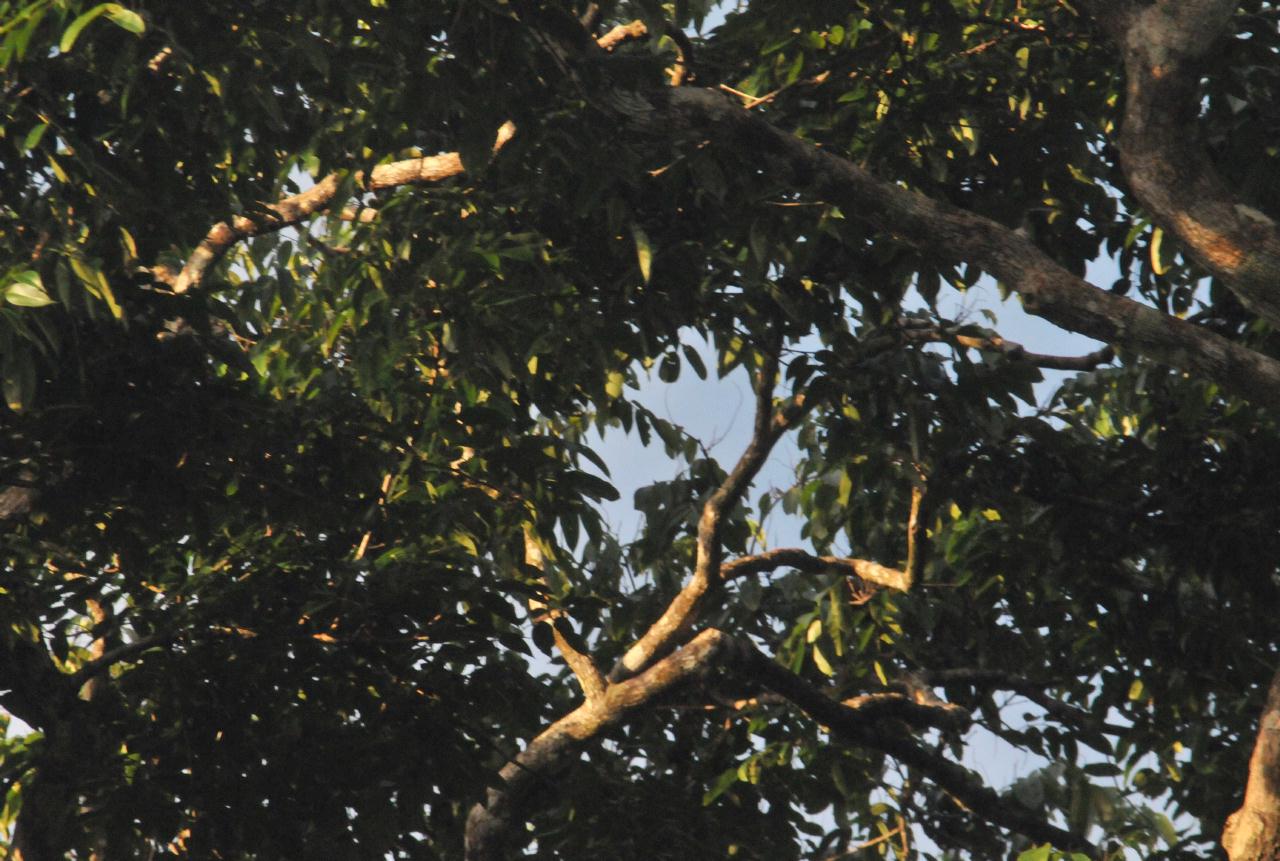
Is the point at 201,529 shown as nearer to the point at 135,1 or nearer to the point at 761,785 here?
the point at 135,1

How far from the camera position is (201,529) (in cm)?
496

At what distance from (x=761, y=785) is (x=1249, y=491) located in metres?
2.22

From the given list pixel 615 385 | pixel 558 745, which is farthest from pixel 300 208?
pixel 558 745

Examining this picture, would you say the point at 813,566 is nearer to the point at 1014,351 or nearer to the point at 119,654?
the point at 1014,351

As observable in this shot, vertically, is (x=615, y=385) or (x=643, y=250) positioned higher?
(x=615, y=385)

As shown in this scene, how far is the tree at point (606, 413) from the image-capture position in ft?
14.7

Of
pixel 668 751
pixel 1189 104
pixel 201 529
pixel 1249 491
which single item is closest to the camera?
pixel 1189 104

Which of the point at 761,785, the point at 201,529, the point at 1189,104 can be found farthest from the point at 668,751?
the point at 1189,104

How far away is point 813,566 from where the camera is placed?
6.48m

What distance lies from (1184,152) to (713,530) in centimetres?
267

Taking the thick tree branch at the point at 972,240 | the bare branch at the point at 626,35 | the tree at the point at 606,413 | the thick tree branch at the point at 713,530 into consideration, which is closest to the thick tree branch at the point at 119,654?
the tree at the point at 606,413

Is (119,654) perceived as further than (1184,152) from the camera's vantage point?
Yes

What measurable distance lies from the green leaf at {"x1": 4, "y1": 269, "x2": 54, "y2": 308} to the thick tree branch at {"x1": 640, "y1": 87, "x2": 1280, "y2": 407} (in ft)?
5.70

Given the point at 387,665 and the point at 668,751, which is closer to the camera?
the point at 387,665
